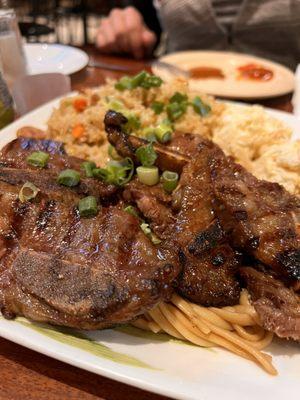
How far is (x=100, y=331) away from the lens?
196cm

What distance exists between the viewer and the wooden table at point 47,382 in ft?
5.74

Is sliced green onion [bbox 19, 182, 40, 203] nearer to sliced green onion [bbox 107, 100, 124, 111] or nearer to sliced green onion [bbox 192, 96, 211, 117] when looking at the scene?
sliced green onion [bbox 107, 100, 124, 111]

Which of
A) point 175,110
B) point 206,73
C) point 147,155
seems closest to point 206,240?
point 147,155

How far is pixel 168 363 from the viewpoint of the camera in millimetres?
1813

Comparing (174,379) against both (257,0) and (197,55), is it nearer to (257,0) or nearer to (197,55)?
(197,55)

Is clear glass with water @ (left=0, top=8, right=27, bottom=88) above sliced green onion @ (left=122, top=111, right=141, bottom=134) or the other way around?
above

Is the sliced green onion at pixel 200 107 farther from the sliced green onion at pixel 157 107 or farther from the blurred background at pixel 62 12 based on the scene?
the blurred background at pixel 62 12

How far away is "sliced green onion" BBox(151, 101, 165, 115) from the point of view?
3.51 m

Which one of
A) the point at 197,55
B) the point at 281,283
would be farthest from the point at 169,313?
the point at 197,55

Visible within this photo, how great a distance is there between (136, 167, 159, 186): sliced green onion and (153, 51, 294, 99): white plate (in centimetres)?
224

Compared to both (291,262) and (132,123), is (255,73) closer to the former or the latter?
(132,123)

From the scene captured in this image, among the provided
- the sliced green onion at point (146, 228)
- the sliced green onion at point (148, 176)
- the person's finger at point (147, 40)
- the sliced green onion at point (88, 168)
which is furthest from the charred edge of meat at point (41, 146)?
the person's finger at point (147, 40)

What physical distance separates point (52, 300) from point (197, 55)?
486cm

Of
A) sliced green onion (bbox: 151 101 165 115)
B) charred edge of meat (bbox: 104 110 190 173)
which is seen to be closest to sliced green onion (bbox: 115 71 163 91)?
sliced green onion (bbox: 151 101 165 115)
